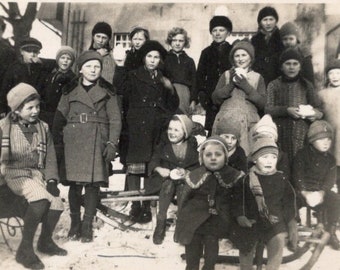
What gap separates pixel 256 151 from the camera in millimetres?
2570

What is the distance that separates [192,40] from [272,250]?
8.47 ft

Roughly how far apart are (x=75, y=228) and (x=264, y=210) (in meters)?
1.14

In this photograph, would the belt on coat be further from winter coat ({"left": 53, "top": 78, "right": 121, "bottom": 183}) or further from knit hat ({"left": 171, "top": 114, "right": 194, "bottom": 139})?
knit hat ({"left": 171, "top": 114, "right": 194, "bottom": 139})

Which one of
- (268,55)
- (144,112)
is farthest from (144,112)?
(268,55)

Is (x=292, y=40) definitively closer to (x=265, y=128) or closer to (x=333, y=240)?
(x=265, y=128)

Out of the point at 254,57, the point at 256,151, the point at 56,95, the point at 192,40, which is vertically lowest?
the point at 256,151

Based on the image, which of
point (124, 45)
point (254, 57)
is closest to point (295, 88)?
point (254, 57)

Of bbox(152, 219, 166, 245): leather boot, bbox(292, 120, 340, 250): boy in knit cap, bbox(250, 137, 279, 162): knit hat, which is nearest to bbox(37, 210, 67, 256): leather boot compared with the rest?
bbox(152, 219, 166, 245): leather boot

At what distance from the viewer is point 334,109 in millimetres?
2939

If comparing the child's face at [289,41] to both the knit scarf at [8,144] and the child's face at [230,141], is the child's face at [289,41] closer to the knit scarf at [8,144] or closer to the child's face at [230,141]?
the child's face at [230,141]

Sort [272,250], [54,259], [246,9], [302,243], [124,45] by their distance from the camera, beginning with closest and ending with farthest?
[272,250] < [54,259] < [302,243] < [246,9] < [124,45]

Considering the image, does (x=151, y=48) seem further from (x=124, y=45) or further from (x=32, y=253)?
(x=124, y=45)

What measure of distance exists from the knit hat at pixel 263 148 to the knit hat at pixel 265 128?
0.26 feet

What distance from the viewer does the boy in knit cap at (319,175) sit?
2.66 meters
